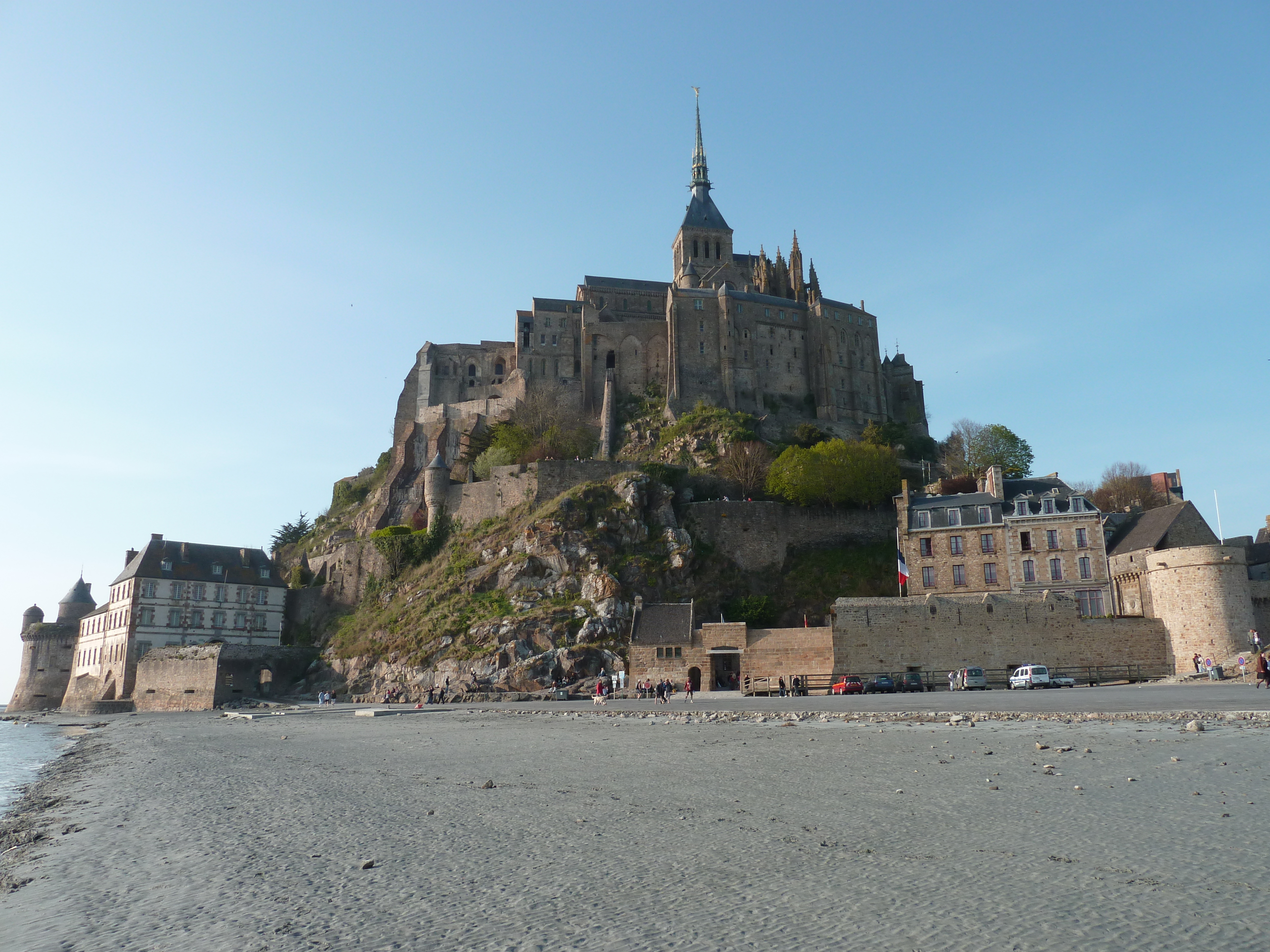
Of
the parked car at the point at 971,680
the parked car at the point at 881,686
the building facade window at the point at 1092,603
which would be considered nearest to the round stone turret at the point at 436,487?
the parked car at the point at 881,686

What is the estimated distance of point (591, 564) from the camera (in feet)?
156

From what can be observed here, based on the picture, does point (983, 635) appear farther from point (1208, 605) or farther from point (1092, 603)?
point (1208, 605)

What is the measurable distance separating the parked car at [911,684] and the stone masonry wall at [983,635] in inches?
79.1

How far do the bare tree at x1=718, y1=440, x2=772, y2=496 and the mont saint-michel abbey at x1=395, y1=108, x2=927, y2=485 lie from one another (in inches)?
356

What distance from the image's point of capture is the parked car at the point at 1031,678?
33.0 meters

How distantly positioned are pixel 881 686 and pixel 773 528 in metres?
17.4

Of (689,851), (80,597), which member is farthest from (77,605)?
(689,851)

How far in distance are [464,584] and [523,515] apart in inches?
214

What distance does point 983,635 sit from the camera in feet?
124

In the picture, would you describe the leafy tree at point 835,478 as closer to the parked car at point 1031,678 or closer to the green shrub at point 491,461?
the green shrub at point 491,461

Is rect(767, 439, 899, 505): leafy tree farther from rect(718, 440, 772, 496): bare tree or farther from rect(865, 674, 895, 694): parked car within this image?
rect(865, 674, 895, 694): parked car

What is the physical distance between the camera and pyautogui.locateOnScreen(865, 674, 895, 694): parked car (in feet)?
114

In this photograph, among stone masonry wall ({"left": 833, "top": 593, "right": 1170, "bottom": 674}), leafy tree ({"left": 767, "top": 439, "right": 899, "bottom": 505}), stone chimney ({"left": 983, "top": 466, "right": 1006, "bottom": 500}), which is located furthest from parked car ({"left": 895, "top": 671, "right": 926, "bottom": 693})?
leafy tree ({"left": 767, "top": 439, "right": 899, "bottom": 505})

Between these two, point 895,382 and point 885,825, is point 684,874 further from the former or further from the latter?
point 895,382
